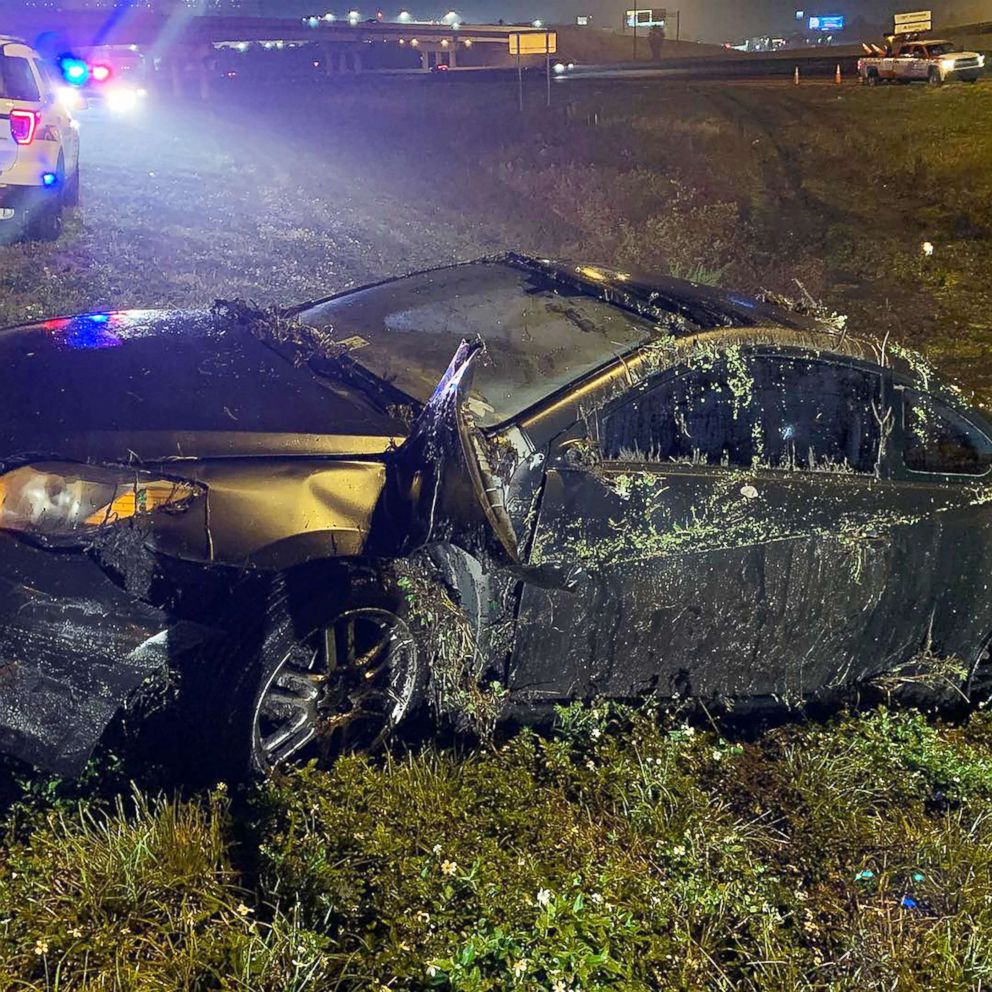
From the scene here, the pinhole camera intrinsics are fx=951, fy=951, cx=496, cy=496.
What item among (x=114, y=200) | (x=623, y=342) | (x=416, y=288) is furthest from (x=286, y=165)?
(x=623, y=342)

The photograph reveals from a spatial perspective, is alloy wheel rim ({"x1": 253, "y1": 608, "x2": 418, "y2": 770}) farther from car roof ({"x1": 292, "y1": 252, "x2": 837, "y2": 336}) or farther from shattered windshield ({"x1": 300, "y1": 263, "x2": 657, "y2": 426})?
car roof ({"x1": 292, "y1": 252, "x2": 837, "y2": 336})

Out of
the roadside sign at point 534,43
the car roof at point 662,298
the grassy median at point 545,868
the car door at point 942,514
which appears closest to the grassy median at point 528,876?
the grassy median at point 545,868

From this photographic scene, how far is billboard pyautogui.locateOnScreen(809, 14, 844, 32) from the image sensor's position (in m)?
70.0

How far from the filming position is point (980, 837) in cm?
296

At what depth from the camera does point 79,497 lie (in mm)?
2820

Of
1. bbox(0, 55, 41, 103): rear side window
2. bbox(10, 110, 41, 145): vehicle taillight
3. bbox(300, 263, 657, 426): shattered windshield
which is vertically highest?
bbox(0, 55, 41, 103): rear side window

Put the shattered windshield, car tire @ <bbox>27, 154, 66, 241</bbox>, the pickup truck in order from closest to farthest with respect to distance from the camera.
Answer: the shattered windshield < car tire @ <bbox>27, 154, 66, 241</bbox> < the pickup truck

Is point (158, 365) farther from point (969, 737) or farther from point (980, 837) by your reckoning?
point (969, 737)

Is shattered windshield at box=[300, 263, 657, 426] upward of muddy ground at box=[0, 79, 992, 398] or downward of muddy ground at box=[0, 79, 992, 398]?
downward

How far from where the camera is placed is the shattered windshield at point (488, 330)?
10.7ft

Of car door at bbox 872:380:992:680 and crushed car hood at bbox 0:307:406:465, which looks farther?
car door at bbox 872:380:992:680

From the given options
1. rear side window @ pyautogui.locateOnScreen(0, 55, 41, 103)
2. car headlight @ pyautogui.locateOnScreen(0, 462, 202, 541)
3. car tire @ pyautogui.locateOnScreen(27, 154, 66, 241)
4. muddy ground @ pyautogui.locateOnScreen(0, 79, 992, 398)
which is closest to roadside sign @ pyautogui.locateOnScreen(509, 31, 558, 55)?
muddy ground @ pyautogui.locateOnScreen(0, 79, 992, 398)

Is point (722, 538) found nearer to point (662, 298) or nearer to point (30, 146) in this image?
point (662, 298)

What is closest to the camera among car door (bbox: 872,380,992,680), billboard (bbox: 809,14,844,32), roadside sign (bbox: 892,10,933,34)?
car door (bbox: 872,380,992,680)
